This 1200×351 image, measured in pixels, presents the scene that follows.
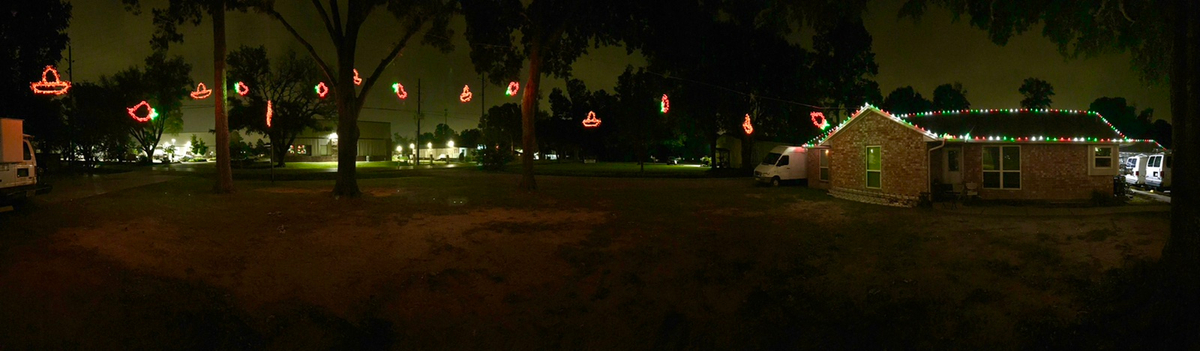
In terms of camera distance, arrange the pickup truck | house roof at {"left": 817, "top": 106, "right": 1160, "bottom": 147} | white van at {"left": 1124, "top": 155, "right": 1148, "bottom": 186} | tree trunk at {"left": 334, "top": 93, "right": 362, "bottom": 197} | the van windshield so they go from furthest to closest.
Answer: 1. the van windshield
2. white van at {"left": 1124, "top": 155, "right": 1148, "bottom": 186}
3. tree trunk at {"left": 334, "top": 93, "right": 362, "bottom": 197}
4. house roof at {"left": 817, "top": 106, "right": 1160, "bottom": 147}
5. the pickup truck

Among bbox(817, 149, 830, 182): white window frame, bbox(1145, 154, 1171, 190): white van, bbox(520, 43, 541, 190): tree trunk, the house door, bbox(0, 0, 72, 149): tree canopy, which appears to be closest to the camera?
the house door

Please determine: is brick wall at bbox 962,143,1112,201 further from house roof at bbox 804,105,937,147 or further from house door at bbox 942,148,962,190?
house roof at bbox 804,105,937,147

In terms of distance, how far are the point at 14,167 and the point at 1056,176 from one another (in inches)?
1014

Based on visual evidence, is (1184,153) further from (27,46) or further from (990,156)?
(27,46)

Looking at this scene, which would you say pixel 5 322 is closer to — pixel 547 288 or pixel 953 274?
pixel 547 288

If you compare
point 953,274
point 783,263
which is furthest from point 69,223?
point 953,274

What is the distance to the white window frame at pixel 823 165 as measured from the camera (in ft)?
72.6

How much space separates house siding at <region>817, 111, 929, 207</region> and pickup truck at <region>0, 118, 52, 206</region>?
69.3 ft

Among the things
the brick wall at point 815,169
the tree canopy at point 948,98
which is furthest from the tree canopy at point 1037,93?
the brick wall at point 815,169

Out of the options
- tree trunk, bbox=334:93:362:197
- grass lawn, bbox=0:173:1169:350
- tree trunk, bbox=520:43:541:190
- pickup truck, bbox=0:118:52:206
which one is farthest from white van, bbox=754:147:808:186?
pickup truck, bbox=0:118:52:206

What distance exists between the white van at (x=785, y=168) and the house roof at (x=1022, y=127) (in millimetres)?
6710

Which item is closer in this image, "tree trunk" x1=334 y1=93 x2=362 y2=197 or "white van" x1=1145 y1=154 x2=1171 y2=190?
"tree trunk" x1=334 y1=93 x2=362 y2=197

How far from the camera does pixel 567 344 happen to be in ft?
20.8

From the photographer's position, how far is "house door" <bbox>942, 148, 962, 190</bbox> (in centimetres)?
1641
